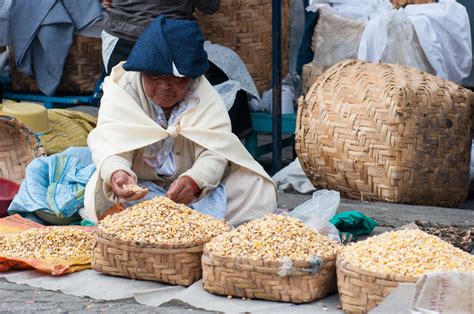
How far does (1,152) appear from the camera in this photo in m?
5.74

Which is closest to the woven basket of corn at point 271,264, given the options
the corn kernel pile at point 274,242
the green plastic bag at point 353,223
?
the corn kernel pile at point 274,242

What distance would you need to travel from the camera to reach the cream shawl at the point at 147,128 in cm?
452

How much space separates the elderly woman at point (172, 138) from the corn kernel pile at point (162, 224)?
30 cm

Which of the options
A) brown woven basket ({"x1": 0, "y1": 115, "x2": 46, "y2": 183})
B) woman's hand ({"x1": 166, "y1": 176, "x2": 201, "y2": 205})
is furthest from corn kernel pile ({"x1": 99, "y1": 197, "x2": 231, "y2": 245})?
brown woven basket ({"x1": 0, "y1": 115, "x2": 46, "y2": 183})

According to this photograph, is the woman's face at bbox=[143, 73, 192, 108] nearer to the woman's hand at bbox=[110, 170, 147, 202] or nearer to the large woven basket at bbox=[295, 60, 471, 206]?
the woman's hand at bbox=[110, 170, 147, 202]

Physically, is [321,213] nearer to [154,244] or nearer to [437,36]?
[154,244]

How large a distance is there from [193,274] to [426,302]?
3.42 feet

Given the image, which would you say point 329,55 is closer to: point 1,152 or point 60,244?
point 1,152

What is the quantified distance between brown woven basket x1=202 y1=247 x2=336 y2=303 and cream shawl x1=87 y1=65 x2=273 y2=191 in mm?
1005

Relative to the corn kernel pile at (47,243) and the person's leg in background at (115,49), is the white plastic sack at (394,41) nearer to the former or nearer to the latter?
the person's leg in background at (115,49)

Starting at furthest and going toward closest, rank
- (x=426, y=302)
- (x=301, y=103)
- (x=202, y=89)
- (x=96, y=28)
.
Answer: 1. (x=96, y=28)
2. (x=301, y=103)
3. (x=202, y=89)
4. (x=426, y=302)

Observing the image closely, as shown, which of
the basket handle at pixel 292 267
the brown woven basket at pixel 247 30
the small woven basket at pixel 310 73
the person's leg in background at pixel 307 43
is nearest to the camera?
the basket handle at pixel 292 267

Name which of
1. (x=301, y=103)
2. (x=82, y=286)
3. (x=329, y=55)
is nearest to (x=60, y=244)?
(x=82, y=286)

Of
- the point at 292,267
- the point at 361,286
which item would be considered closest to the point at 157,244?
the point at 292,267
